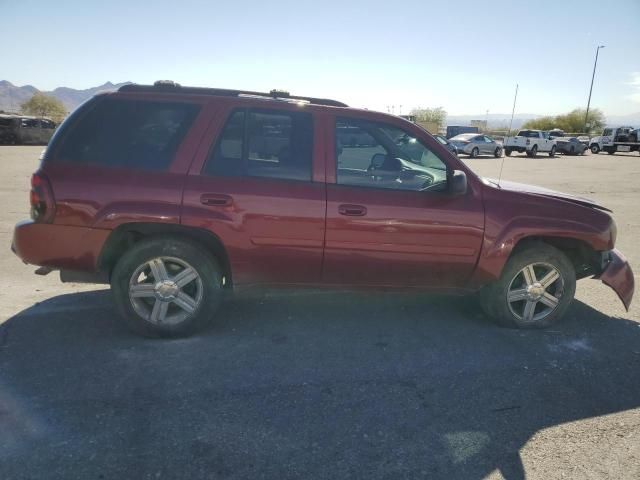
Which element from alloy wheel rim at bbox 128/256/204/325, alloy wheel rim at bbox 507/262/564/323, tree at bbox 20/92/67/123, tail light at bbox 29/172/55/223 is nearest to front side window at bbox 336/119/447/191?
alloy wheel rim at bbox 507/262/564/323

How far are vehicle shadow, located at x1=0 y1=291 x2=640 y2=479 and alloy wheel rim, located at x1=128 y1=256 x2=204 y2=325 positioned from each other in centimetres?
22

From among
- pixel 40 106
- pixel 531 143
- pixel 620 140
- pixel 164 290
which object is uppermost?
pixel 40 106

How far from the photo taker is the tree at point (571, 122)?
6681 centimetres

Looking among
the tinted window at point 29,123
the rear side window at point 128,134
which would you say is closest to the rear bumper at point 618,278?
the rear side window at point 128,134

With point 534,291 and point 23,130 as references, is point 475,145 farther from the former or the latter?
point 534,291

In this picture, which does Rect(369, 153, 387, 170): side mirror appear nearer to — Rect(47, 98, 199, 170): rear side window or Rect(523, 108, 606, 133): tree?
Rect(47, 98, 199, 170): rear side window

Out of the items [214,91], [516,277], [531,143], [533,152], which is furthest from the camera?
[533,152]

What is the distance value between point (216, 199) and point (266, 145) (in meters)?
0.59

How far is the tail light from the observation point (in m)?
3.32

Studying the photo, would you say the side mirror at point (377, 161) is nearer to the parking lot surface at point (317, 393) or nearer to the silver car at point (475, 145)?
the parking lot surface at point (317, 393)

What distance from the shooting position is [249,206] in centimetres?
343

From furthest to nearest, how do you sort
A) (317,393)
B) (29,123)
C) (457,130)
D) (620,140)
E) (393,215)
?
1. (457,130)
2. (620,140)
3. (29,123)
4. (393,215)
5. (317,393)

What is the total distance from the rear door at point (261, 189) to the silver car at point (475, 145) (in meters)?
28.2

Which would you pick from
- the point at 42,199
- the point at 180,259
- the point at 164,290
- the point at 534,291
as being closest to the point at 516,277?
the point at 534,291
